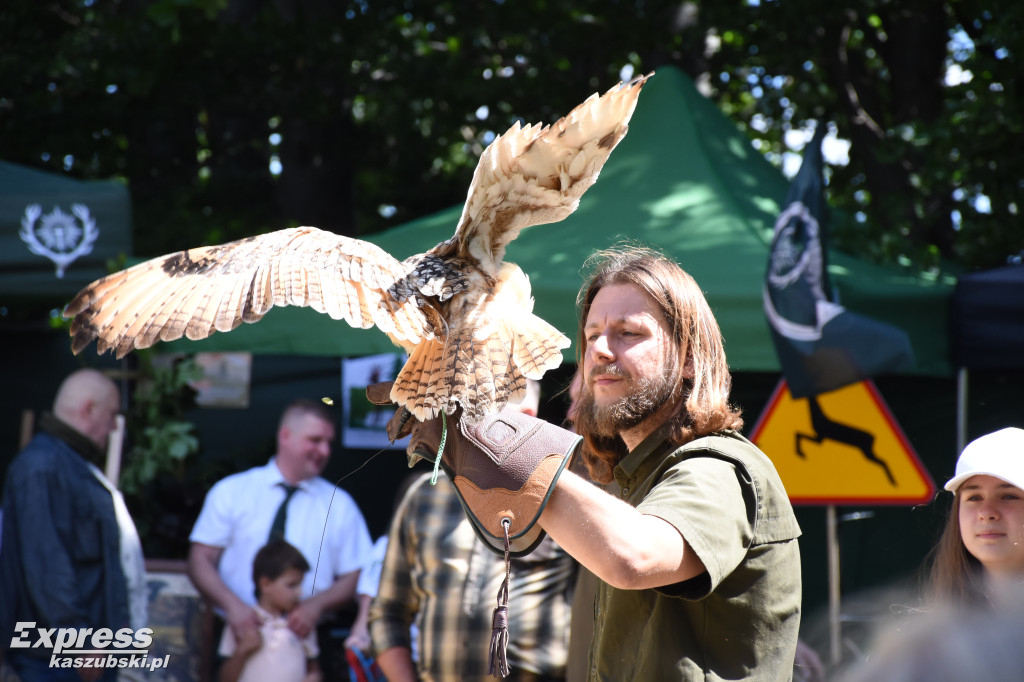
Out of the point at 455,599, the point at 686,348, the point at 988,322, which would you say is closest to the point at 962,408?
the point at 988,322

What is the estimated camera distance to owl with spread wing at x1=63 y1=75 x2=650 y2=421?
176 cm

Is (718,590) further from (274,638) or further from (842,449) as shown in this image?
(274,638)

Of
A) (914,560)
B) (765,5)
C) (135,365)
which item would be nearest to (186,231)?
(135,365)

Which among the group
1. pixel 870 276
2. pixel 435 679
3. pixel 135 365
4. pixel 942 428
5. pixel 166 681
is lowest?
pixel 166 681

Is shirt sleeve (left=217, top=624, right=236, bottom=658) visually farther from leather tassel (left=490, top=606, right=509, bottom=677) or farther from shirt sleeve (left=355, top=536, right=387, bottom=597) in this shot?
leather tassel (left=490, top=606, right=509, bottom=677)

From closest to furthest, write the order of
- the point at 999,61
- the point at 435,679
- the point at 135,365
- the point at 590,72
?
the point at 435,679
the point at 135,365
the point at 999,61
the point at 590,72

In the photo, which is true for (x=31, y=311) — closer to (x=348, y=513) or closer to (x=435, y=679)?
(x=348, y=513)

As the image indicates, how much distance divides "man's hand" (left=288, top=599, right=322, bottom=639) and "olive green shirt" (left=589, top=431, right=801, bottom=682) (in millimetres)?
2876

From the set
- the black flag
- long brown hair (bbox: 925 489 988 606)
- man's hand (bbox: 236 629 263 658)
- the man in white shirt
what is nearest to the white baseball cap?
long brown hair (bbox: 925 489 988 606)

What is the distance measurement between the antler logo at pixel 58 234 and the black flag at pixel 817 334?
3316 mm

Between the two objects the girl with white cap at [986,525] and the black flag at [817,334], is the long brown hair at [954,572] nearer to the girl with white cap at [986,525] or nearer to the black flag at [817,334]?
the girl with white cap at [986,525]

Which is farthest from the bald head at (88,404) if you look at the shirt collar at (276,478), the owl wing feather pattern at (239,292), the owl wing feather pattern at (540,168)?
the owl wing feather pattern at (540,168)

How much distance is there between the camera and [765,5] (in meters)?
6.41

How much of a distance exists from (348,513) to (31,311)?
3766mm
